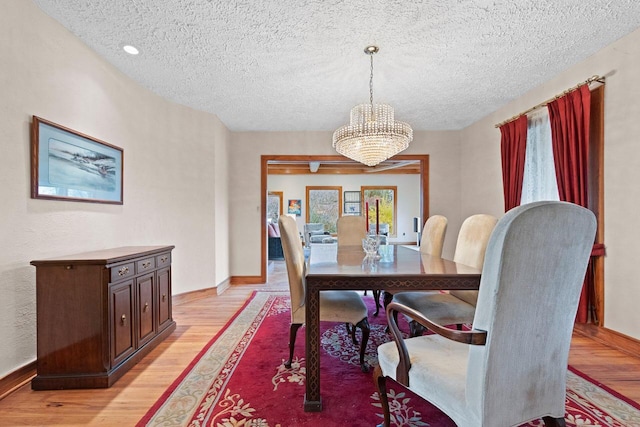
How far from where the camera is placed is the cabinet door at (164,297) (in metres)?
2.49

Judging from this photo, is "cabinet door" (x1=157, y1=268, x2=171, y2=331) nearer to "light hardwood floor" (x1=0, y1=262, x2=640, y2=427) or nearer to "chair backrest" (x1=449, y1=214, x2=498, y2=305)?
"light hardwood floor" (x1=0, y1=262, x2=640, y2=427)

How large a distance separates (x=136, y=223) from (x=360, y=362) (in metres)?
2.56

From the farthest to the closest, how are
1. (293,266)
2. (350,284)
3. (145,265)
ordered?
1. (145,265)
2. (293,266)
3. (350,284)

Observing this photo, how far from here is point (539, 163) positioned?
315 cm

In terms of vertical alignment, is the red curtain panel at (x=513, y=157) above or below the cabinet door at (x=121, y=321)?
above

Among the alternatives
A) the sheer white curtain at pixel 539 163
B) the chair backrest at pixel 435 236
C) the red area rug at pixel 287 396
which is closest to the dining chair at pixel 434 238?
the chair backrest at pixel 435 236

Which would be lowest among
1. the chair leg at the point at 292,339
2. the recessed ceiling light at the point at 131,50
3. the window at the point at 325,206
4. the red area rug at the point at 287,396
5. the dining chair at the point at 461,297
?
the red area rug at the point at 287,396

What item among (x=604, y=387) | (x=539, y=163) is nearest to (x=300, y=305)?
(x=604, y=387)

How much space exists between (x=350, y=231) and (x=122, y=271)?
2.55 m

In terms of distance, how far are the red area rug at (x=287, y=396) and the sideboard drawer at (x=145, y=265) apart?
2.60 ft

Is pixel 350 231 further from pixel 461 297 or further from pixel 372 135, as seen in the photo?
pixel 461 297

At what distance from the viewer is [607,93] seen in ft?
7.90

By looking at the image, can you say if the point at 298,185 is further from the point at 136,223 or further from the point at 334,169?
the point at 136,223

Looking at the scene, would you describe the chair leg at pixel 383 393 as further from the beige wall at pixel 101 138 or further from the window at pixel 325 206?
the window at pixel 325 206
